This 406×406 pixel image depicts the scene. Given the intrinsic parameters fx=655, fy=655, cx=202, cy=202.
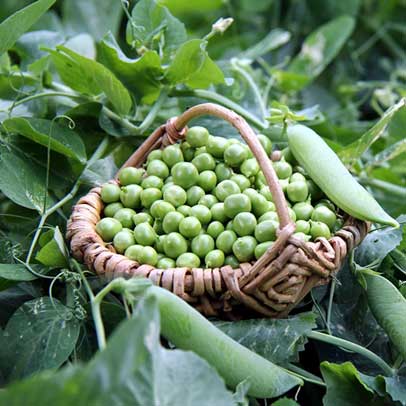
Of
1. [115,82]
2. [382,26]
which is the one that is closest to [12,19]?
[115,82]

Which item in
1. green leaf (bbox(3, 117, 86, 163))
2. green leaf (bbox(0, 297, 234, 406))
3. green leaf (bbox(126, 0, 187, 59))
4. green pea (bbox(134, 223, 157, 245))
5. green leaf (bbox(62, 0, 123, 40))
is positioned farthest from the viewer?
green leaf (bbox(62, 0, 123, 40))

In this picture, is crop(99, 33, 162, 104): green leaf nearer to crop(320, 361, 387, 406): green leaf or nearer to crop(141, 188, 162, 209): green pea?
crop(141, 188, 162, 209): green pea

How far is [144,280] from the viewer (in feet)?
2.04

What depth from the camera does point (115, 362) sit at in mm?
447

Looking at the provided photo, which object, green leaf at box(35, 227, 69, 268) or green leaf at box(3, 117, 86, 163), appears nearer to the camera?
green leaf at box(35, 227, 69, 268)

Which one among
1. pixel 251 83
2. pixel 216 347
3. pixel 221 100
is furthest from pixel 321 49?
pixel 216 347

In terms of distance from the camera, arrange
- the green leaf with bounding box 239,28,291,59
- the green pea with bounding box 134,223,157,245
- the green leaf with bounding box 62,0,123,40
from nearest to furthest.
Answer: the green pea with bounding box 134,223,157,245, the green leaf with bounding box 239,28,291,59, the green leaf with bounding box 62,0,123,40

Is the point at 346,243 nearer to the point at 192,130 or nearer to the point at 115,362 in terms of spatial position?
the point at 192,130

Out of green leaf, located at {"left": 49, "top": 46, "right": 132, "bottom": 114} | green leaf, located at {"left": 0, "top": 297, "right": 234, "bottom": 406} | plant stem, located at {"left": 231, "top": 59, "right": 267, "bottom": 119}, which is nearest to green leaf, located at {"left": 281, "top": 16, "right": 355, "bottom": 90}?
plant stem, located at {"left": 231, "top": 59, "right": 267, "bottom": 119}

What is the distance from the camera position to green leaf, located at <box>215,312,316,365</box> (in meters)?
0.68

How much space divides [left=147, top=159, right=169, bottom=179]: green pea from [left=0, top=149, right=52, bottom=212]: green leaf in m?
0.13

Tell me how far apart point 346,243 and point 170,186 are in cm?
22

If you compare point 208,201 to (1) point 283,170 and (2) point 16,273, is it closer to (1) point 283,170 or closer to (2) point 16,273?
(1) point 283,170

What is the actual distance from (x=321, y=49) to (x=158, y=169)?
73cm
